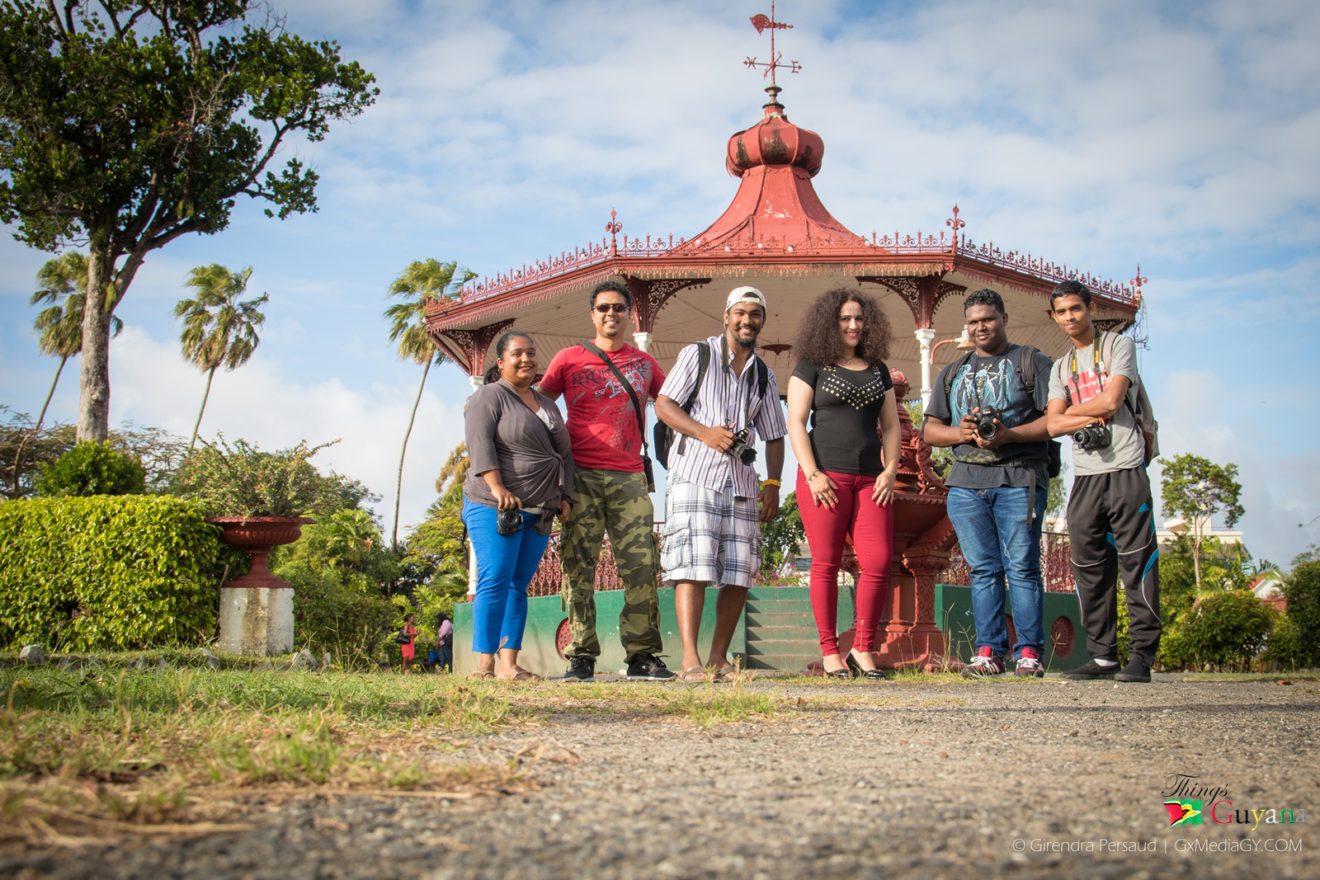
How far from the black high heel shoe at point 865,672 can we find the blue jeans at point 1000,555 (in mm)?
486

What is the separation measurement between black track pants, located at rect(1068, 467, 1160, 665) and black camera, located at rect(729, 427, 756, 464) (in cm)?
145

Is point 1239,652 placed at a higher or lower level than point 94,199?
lower

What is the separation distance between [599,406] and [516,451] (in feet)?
1.55

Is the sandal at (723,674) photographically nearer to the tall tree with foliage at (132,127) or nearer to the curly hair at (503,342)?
the curly hair at (503,342)

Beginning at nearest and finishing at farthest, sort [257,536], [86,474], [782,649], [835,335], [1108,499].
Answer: [1108,499] < [835,335] < [782,649] < [257,536] < [86,474]

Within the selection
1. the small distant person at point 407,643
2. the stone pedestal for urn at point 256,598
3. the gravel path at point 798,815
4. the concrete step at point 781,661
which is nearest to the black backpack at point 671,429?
the gravel path at point 798,815

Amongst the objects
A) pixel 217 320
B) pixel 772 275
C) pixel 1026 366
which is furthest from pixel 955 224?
pixel 217 320

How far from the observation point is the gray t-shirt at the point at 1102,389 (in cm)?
475

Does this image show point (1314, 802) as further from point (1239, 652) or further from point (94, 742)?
point (1239, 652)

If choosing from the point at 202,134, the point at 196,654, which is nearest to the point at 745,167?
the point at 202,134

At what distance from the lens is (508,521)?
15.4 ft

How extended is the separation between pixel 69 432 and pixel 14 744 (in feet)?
101

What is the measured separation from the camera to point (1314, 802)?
1.73 meters

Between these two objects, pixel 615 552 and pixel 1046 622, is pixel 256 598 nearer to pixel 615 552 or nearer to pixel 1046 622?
pixel 615 552
